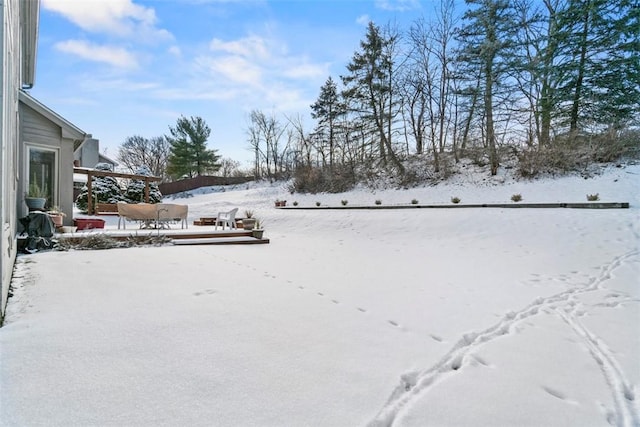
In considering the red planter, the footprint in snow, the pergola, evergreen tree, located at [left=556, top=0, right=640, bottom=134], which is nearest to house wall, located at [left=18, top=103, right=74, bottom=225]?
the red planter

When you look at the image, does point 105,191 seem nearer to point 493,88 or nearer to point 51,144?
point 51,144

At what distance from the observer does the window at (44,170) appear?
729 centimetres

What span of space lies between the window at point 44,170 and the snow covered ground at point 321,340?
336cm

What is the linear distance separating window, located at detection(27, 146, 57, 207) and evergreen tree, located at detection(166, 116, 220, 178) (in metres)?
22.9

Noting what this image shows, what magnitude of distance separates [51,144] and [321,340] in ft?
27.7

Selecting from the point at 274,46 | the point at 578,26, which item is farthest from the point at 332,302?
the point at 578,26

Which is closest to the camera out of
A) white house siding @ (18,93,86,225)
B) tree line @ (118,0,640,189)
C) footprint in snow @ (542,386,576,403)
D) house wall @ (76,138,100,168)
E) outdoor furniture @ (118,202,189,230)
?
footprint in snow @ (542,386,576,403)

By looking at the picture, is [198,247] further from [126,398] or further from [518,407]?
[518,407]

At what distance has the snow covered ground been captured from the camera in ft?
5.31

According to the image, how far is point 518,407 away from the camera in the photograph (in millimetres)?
1690

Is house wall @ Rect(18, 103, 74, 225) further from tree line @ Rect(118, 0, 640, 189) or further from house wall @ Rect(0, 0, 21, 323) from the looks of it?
tree line @ Rect(118, 0, 640, 189)

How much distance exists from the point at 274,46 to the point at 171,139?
24.3 m

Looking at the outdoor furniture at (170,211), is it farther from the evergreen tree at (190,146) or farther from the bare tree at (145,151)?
the bare tree at (145,151)

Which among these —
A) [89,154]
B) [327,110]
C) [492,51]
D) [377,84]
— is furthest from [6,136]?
[327,110]
